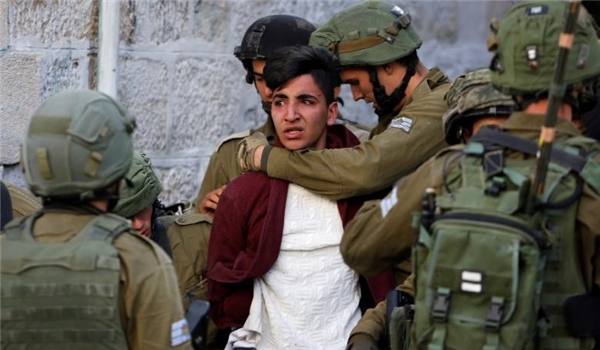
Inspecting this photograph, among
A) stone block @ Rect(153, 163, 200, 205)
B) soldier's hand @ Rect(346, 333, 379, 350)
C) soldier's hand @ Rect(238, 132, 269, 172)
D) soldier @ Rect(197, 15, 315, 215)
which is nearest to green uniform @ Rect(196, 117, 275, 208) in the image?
soldier @ Rect(197, 15, 315, 215)

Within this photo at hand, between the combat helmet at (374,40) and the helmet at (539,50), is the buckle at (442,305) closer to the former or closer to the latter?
the helmet at (539,50)

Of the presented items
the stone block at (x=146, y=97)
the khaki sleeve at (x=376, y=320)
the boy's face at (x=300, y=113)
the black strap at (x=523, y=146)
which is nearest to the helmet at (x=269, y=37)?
the boy's face at (x=300, y=113)

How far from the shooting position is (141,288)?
3359 millimetres

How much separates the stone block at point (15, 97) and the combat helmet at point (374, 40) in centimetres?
127

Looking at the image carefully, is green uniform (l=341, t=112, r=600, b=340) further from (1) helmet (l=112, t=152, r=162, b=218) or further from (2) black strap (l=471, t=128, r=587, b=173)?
(1) helmet (l=112, t=152, r=162, b=218)

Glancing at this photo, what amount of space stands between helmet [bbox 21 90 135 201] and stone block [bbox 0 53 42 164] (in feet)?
6.48

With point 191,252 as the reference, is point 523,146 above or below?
above

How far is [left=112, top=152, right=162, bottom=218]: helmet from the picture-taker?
482 centimetres

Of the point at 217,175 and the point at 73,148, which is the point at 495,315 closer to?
the point at 73,148

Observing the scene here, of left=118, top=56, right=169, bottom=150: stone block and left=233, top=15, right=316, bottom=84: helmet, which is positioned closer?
left=233, top=15, right=316, bottom=84: helmet

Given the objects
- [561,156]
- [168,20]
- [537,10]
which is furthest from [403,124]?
[168,20]

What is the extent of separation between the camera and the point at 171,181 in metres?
6.62

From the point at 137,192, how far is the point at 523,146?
173 centimetres

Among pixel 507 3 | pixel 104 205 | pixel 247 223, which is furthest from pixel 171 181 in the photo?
pixel 507 3
